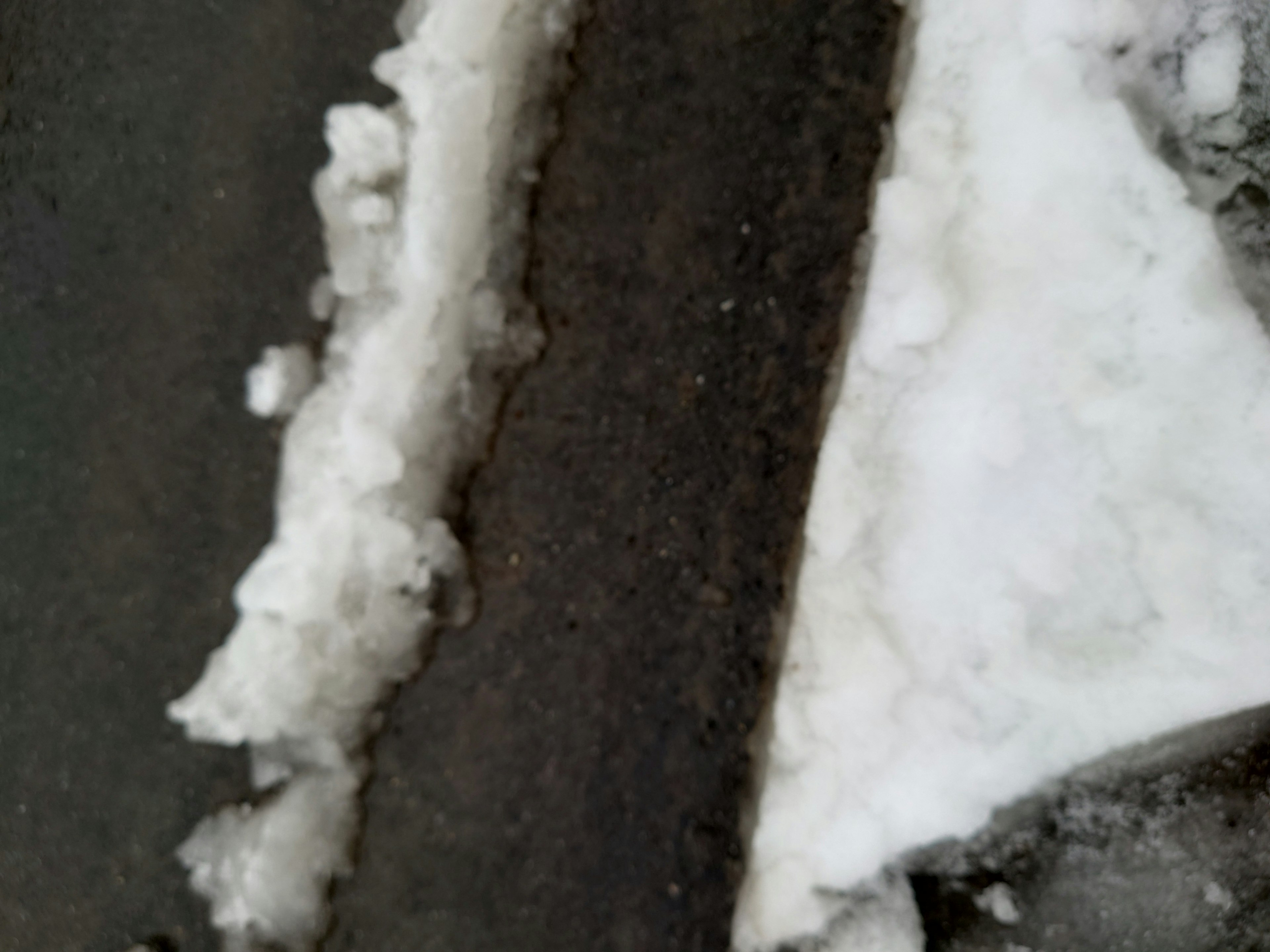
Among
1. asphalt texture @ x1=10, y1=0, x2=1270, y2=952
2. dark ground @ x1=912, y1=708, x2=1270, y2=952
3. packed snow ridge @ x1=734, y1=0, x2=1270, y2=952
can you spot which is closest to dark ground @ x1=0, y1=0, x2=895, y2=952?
asphalt texture @ x1=10, y1=0, x2=1270, y2=952

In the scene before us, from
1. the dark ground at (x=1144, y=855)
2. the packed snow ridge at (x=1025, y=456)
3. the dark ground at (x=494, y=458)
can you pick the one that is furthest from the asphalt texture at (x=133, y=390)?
the dark ground at (x=1144, y=855)

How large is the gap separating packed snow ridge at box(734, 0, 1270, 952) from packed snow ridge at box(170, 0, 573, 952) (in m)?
0.83

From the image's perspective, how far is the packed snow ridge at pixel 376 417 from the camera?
176 centimetres

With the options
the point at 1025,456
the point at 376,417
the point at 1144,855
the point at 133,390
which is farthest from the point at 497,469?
the point at 1144,855

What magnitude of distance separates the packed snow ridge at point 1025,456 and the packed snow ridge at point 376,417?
0.83 meters

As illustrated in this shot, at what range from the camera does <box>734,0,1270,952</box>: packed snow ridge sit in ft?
4.88

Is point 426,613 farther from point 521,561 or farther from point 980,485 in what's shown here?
point 980,485

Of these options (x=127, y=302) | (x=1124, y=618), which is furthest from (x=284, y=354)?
(x=1124, y=618)

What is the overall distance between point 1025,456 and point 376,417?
1.42m

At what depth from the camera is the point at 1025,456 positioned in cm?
154

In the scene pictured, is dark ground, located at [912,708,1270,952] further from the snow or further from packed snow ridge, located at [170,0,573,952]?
the snow

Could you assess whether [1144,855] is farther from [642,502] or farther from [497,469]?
[497,469]

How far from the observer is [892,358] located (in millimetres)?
1629

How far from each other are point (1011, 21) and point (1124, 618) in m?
1.27
